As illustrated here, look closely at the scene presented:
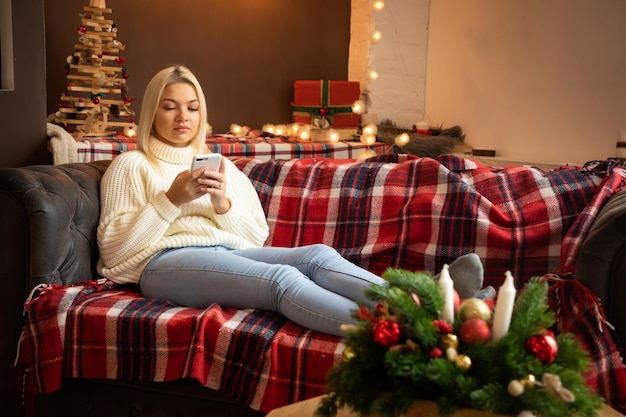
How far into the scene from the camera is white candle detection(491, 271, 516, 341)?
112 centimetres

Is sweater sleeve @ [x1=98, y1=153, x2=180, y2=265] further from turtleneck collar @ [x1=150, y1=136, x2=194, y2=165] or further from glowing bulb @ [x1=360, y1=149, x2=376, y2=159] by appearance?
glowing bulb @ [x1=360, y1=149, x2=376, y2=159]

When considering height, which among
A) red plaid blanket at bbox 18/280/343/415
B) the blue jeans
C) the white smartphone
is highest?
the white smartphone

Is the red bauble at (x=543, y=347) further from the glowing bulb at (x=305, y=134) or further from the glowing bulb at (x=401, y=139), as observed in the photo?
the glowing bulb at (x=305, y=134)

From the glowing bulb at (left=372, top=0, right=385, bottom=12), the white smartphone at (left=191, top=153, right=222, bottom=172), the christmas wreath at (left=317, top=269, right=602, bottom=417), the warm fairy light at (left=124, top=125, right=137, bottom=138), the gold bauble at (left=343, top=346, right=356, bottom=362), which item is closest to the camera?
the christmas wreath at (left=317, top=269, right=602, bottom=417)

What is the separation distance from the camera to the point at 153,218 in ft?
7.52

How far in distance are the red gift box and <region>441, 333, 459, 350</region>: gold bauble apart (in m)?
3.84

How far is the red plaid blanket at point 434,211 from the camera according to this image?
2389 mm

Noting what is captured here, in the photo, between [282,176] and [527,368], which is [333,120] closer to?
[282,176]

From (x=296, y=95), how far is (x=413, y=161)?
2.64 meters

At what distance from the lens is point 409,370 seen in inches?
42.1

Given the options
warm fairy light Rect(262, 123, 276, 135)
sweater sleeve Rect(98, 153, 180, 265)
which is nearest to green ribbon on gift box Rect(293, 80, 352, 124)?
warm fairy light Rect(262, 123, 276, 135)

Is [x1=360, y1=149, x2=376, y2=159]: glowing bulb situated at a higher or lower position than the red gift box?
lower

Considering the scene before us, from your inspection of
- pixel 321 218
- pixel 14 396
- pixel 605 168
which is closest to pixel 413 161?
pixel 321 218

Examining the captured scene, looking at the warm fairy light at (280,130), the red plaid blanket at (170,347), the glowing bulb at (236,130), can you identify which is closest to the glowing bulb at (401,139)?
the warm fairy light at (280,130)
